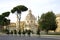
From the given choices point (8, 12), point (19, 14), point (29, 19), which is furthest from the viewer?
point (29, 19)

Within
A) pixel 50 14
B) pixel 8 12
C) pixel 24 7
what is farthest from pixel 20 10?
pixel 50 14

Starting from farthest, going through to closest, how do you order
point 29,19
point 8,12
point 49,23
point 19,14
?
point 29,19, point 8,12, point 19,14, point 49,23

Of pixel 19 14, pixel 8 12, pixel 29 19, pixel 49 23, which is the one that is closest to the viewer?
pixel 49 23

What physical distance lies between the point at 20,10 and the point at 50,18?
16.3 metres

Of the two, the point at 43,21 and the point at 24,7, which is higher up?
the point at 24,7

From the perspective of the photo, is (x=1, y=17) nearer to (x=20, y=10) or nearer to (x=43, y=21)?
(x=20, y=10)

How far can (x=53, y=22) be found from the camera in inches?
2958

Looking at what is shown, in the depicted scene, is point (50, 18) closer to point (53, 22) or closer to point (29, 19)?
point (53, 22)

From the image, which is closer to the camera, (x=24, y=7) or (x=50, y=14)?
(x=50, y=14)

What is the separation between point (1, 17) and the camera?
98125mm

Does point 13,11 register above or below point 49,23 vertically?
above

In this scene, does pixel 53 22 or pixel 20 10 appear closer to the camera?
pixel 53 22

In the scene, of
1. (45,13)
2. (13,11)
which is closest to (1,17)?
(13,11)

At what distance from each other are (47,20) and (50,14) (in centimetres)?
335
